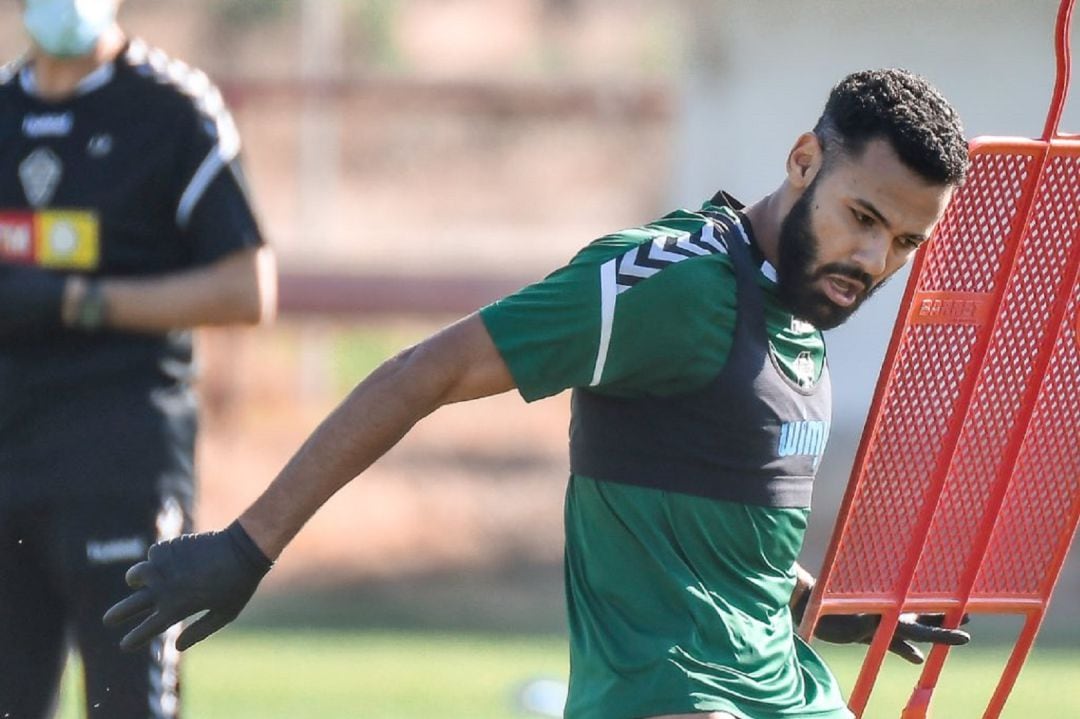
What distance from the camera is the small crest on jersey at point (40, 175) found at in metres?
4.89

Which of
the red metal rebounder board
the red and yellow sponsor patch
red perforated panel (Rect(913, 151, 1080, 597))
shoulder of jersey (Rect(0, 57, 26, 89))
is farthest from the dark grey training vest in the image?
shoulder of jersey (Rect(0, 57, 26, 89))

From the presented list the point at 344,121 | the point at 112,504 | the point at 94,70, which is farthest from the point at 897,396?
the point at 344,121

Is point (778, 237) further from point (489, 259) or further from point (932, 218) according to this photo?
point (489, 259)

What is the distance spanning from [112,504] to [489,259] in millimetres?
19430

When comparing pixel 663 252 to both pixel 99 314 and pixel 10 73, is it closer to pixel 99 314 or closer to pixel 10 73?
pixel 99 314

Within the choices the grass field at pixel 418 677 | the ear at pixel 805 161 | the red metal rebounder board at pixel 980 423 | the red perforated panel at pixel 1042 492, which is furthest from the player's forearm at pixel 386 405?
the grass field at pixel 418 677

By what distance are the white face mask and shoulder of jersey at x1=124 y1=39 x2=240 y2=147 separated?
0.32 feet

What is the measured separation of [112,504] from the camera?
4727 mm

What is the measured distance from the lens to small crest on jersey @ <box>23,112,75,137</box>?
4.89 metres

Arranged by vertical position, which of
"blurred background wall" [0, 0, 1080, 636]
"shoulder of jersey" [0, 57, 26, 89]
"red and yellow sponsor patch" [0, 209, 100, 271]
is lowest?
"blurred background wall" [0, 0, 1080, 636]

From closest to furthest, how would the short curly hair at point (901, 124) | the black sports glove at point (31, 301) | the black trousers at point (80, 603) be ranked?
the short curly hair at point (901, 124) → the black trousers at point (80, 603) → the black sports glove at point (31, 301)

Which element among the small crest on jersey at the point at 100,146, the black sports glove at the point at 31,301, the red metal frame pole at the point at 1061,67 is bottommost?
Result: the black sports glove at the point at 31,301

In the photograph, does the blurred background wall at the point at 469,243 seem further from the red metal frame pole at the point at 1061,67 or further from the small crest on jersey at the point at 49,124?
the red metal frame pole at the point at 1061,67

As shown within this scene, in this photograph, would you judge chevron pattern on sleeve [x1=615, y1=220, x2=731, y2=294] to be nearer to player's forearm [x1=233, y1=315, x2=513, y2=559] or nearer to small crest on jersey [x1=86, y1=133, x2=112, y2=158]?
player's forearm [x1=233, y1=315, x2=513, y2=559]
